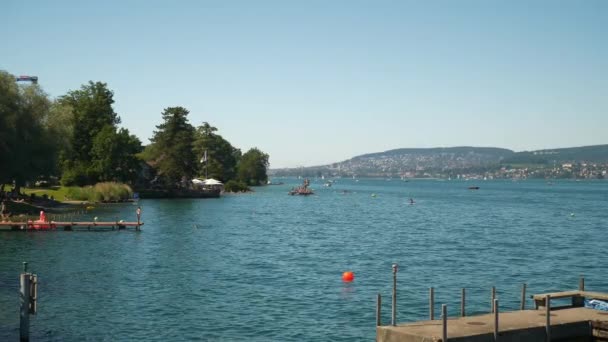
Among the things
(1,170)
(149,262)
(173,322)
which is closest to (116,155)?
(1,170)

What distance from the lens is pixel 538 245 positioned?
65188 millimetres

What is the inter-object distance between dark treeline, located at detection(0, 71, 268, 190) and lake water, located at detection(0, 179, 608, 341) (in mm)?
17670

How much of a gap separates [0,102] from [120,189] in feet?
141

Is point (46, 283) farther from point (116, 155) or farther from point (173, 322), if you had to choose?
point (116, 155)

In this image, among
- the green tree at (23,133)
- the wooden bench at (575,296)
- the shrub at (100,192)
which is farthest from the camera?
the shrub at (100,192)

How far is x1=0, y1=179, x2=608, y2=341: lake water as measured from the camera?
30672mm

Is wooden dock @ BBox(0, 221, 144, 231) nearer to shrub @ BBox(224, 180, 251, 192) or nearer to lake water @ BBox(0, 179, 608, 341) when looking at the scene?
lake water @ BBox(0, 179, 608, 341)

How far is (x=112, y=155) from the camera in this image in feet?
404

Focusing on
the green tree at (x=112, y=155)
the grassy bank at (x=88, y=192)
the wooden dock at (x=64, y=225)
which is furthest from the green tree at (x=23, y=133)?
the green tree at (x=112, y=155)

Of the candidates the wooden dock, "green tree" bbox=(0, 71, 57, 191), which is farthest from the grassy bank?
the wooden dock

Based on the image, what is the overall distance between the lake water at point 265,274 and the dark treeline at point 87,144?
17.7 meters

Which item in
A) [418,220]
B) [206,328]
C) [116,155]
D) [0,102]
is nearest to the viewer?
[206,328]

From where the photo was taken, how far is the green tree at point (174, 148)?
14650 centimetres

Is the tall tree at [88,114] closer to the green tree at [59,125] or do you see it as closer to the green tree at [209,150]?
the green tree at [59,125]
